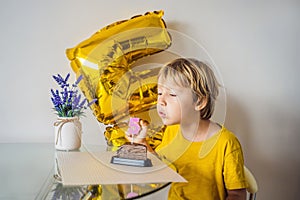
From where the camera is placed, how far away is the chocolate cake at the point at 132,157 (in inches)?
41.2

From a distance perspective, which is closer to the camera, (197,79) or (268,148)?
(197,79)

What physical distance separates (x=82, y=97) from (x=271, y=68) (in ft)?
2.74

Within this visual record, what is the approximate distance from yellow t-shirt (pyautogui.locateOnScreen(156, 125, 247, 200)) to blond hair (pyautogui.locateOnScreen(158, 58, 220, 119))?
0.10m

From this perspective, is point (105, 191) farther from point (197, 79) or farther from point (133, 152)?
point (197, 79)

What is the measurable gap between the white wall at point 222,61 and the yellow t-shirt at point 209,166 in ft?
1.30

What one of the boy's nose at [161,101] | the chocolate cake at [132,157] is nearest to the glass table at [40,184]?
the chocolate cake at [132,157]

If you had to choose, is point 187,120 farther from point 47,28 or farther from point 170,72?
point 47,28

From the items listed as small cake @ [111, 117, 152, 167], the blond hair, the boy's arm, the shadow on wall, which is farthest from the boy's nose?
the shadow on wall

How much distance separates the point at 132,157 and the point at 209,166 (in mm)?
294

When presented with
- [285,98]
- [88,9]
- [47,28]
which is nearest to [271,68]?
[285,98]

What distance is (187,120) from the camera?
4.14 feet

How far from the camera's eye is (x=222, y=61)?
160cm

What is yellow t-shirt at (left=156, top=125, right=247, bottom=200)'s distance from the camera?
1.18 m

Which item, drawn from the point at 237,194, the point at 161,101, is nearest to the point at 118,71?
the point at 161,101
